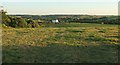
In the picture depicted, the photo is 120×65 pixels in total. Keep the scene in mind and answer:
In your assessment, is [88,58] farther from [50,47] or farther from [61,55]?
[50,47]

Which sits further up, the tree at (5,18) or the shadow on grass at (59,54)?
the tree at (5,18)

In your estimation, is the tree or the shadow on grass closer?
the shadow on grass

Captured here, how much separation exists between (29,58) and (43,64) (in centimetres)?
118

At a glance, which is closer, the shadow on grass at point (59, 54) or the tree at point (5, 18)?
the shadow on grass at point (59, 54)

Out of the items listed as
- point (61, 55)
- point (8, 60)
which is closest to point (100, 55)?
point (61, 55)

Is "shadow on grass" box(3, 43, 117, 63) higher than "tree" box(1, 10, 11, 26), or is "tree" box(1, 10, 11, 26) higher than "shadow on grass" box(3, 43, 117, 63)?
"tree" box(1, 10, 11, 26)

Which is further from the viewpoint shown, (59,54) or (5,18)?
(5,18)

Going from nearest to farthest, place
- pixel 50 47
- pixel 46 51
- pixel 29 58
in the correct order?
1. pixel 29 58
2. pixel 46 51
3. pixel 50 47

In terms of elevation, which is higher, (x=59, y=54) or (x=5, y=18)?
(x=5, y=18)

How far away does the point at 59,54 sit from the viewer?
1273cm

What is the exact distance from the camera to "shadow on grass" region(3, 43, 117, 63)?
1151cm

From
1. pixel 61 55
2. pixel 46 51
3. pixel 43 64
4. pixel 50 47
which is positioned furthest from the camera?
pixel 50 47

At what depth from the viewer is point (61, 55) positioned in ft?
41.1

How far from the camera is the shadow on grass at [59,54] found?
1151 centimetres
